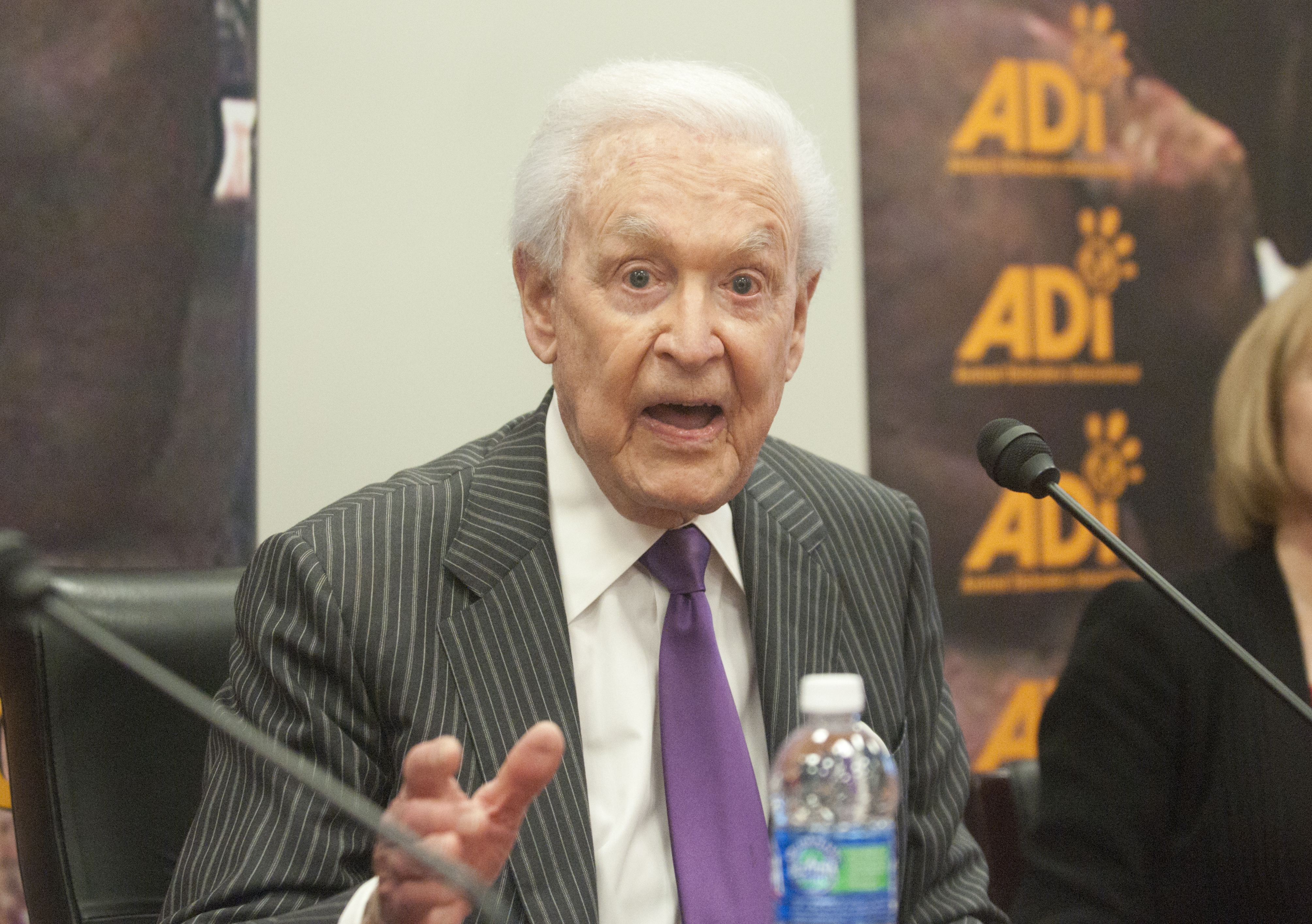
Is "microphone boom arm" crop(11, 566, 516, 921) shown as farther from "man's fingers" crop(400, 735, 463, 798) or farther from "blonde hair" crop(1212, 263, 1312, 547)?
"blonde hair" crop(1212, 263, 1312, 547)

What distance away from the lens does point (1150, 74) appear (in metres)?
2.64

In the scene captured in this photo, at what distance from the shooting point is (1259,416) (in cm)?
183

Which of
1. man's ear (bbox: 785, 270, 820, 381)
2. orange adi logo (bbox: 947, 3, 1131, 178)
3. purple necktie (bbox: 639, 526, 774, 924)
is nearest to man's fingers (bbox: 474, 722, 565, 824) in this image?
purple necktie (bbox: 639, 526, 774, 924)

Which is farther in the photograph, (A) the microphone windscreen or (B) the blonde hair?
(B) the blonde hair

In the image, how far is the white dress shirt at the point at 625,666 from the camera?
1.34 meters

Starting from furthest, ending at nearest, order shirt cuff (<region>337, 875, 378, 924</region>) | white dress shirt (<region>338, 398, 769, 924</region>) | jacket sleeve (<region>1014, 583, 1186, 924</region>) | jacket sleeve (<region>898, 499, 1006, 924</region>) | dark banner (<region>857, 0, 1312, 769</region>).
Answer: dark banner (<region>857, 0, 1312, 769</region>), jacket sleeve (<region>1014, 583, 1186, 924</region>), jacket sleeve (<region>898, 499, 1006, 924</region>), white dress shirt (<region>338, 398, 769, 924</region>), shirt cuff (<region>337, 875, 378, 924</region>)

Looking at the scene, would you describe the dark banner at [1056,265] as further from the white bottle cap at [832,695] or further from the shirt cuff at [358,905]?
the white bottle cap at [832,695]

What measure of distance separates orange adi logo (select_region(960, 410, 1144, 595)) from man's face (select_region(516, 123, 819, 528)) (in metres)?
1.24

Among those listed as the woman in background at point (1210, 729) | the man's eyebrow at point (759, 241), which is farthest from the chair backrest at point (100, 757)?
the woman in background at point (1210, 729)

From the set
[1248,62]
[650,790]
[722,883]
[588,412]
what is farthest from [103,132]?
[1248,62]

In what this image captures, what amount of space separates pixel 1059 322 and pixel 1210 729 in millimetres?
1073

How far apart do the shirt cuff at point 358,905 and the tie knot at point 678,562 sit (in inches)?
17.5

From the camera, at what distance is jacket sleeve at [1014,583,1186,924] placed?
1673mm

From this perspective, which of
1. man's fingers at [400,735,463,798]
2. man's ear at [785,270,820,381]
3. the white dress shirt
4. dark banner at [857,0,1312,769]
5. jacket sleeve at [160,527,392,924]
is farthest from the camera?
dark banner at [857,0,1312,769]
